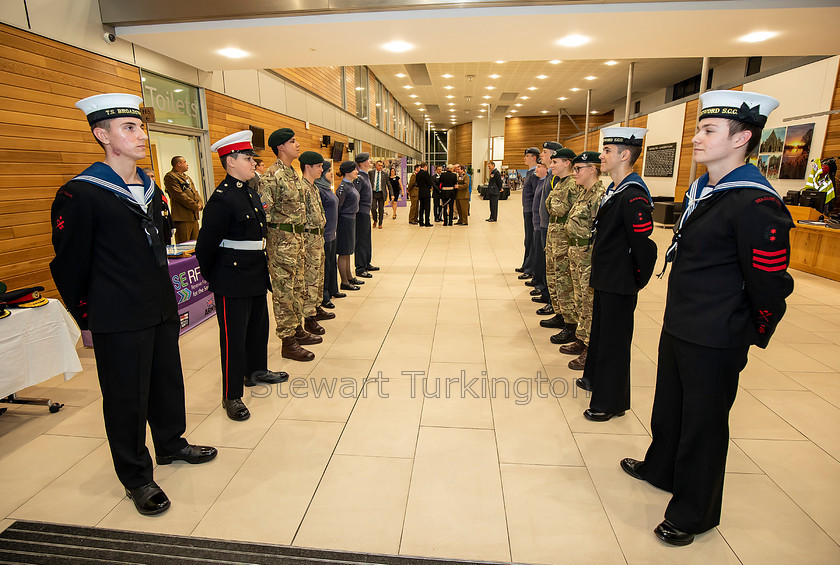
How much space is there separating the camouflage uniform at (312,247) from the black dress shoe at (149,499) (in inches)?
82.8

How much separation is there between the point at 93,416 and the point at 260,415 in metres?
1.10

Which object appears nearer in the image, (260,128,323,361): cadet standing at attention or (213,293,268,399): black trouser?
(213,293,268,399): black trouser

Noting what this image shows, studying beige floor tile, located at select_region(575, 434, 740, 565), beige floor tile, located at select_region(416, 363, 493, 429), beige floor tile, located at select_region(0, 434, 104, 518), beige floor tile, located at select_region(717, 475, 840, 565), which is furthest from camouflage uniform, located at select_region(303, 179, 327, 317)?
beige floor tile, located at select_region(717, 475, 840, 565)

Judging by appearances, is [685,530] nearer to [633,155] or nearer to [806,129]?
[633,155]

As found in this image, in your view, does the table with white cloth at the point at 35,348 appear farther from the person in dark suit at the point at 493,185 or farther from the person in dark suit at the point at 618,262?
the person in dark suit at the point at 493,185

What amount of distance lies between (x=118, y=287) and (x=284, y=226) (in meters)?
1.66

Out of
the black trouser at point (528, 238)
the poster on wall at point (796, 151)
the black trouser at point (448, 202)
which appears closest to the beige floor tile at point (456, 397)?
the black trouser at point (528, 238)

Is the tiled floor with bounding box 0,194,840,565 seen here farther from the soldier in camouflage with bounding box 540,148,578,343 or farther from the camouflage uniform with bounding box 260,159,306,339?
the camouflage uniform with bounding box 260,159,306,339

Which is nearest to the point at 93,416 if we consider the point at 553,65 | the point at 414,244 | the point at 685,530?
the point at 685,530

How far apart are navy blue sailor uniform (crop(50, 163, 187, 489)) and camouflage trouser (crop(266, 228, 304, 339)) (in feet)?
4.37

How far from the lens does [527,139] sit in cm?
2747

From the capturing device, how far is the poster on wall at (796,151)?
7539 mm

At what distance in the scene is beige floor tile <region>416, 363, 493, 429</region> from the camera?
8.95 feet

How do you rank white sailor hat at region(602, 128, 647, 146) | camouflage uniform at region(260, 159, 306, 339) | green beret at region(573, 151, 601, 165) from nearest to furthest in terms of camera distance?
white sailor hat at region(602, 128, 647, 146), green beret at region(573, 151, 601, 165), camouflage uniform at region(260, 159, 306, 339)
